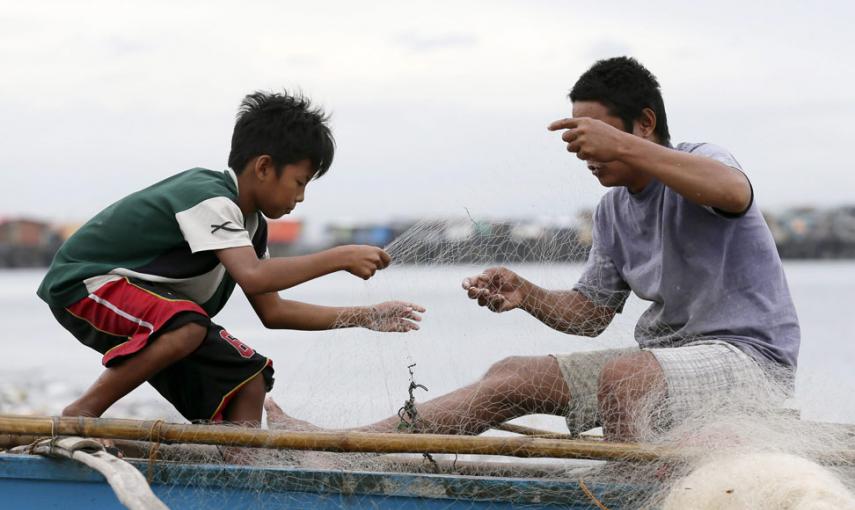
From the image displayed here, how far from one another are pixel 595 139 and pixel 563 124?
0.11 meters

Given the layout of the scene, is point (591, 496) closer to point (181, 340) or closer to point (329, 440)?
point (329, 440)

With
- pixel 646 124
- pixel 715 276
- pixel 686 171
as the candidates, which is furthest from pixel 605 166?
pixel 715 276

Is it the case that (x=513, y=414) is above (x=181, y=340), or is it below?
below

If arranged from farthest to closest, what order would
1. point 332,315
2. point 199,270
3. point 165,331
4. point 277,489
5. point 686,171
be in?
point 332,315 < point 199,270 < point 165,331 < point 277,489 < point 686,171

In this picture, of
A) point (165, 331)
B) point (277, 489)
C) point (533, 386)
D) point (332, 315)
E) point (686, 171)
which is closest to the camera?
point (686, 171)

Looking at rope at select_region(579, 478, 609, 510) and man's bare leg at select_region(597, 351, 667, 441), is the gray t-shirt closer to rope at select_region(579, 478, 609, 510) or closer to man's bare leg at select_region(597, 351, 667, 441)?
man's bare leg at select_region(597, 351, 667, 441)

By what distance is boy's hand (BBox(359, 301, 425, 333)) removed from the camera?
12.5ft

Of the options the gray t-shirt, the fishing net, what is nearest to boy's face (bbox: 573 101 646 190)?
the gray t-shirt

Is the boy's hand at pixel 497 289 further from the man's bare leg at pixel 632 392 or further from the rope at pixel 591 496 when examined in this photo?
the rope at pixel 591 496

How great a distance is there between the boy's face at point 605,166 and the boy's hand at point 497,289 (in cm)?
53

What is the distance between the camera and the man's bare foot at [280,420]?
Result: 3.88 m

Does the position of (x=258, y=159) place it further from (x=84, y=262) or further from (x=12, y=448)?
(x=12, y=448)

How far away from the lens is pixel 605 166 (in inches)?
137

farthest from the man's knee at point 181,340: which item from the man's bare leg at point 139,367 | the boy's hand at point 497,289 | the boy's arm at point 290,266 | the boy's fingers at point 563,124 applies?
the boy's fingers at point 563,124
